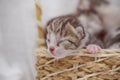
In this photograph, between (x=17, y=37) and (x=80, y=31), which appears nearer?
(x=80, y=31)

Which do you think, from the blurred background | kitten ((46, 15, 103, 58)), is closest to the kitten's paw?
kitten ((46, 15, 103, 58))

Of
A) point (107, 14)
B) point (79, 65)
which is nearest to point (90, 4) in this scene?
point (107, 14)

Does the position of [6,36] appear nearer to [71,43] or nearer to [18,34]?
[18,34]

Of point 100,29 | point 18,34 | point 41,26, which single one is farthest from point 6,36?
point 100,29

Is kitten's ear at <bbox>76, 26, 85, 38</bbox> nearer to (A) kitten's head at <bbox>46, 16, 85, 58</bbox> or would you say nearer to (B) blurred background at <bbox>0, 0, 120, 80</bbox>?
(A) kitten's head at <bbox>46, 16, 85, 58</bbox>

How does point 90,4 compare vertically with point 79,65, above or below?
above

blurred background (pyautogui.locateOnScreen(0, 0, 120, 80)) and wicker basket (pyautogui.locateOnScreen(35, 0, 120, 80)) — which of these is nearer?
wicker basket (pyautogui.locateOnScreen(35, 0, 120, 80))

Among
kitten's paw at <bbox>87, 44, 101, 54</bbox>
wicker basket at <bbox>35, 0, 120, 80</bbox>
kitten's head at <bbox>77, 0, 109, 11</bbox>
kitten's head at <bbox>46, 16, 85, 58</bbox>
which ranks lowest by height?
wicker basket at <bbox>35, 0, 120, 80</bbox>

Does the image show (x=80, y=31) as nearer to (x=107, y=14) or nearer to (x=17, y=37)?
(x=107, y=14)

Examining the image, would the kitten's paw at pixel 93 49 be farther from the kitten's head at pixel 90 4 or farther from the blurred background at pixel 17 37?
the blurred background at pixel 17 37
